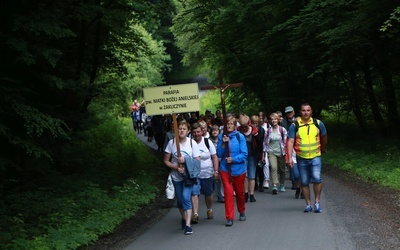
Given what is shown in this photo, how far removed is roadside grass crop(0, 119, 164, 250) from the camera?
851cm

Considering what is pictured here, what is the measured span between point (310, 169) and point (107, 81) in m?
6.57

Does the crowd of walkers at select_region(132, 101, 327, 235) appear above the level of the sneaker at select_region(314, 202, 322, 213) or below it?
above

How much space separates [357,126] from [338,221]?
19375 millimetres

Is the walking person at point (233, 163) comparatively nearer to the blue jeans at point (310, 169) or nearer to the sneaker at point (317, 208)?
the blue jeans at point (310, 169)

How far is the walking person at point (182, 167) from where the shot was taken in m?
9.12

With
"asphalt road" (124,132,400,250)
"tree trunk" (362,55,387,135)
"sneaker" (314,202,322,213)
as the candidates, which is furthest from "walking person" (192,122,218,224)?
"tree trunk" (362,55,387,135)

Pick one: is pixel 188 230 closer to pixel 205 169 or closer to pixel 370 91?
pixel 205 169

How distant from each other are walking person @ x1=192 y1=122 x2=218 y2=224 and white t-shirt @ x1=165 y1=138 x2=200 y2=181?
37 cm

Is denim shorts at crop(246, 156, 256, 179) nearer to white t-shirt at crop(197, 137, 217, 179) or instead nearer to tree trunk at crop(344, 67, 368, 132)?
white t-shirt at crop(197, 137, 217, 179)

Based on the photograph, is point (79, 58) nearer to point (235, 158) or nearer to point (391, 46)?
point (235, 158)

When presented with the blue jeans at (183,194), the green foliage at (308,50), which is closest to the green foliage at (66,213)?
the blue jeans at (183,194)

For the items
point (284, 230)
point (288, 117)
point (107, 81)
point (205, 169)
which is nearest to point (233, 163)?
point (205, 169)

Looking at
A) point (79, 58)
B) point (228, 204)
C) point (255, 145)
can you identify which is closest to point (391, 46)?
→ point (255, 145)

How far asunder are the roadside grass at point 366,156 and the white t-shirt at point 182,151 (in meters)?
6.04
